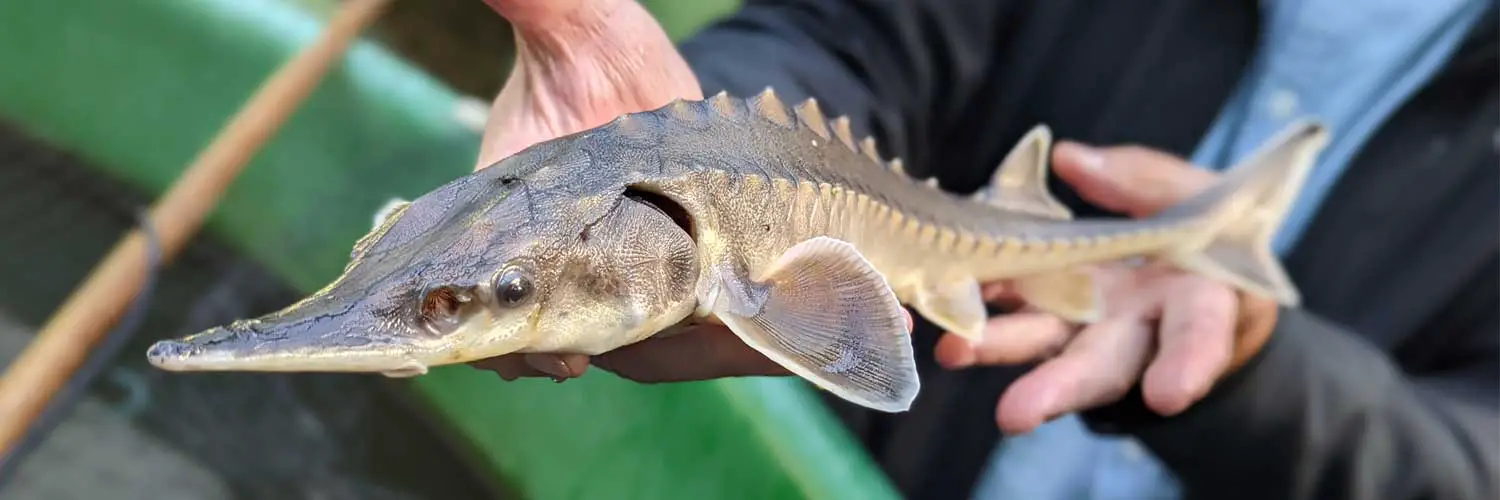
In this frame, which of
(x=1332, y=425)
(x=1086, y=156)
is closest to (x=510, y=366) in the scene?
(x=1086, y=156)

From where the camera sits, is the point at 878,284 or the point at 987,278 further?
the point at 987,278

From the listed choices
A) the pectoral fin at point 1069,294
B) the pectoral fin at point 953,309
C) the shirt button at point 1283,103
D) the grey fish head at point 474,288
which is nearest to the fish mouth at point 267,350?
the grey fish head at point 474,288

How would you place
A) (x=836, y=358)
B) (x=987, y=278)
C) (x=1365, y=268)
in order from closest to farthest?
(x=836, y=358) < (x=987, y=278) < (x=1365, y=268)

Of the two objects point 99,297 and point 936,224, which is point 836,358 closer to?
point 936,224

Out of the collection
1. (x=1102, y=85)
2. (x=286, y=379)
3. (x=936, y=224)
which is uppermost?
(x=936, y=224)

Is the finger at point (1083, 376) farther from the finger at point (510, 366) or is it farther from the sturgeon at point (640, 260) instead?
the finger at point (510, 366)

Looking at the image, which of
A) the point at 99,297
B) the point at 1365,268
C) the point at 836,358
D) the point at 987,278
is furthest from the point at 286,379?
the point at 1365,268

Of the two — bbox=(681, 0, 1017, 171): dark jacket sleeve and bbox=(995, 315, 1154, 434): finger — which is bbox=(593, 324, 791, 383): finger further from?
bbox=(681, 0, 1017, 171): dark jacket sleeve
